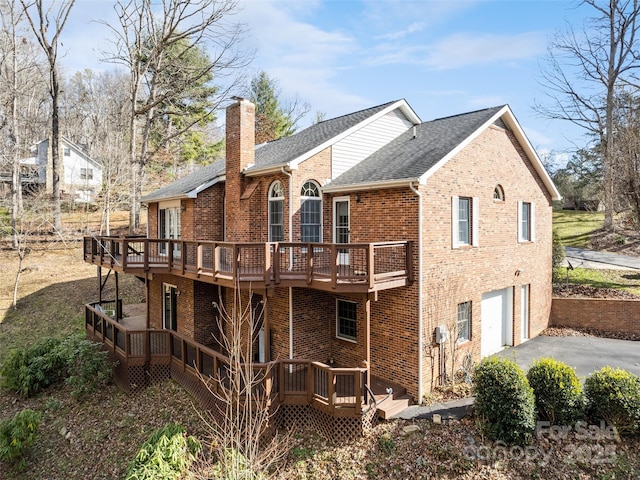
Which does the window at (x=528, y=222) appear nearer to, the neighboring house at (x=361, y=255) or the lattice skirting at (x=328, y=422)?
the neighboring house at (x=361, y=255)

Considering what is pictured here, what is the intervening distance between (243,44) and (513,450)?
985 inches

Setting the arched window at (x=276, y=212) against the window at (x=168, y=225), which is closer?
the arched window at (x=276, y=212)

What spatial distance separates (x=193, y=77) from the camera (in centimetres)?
2520

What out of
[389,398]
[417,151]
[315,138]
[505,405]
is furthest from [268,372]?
[315,138]

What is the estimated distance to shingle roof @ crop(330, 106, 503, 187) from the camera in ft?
35.7

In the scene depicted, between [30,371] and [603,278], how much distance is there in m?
25.1

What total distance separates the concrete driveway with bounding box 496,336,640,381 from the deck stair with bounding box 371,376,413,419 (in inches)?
178

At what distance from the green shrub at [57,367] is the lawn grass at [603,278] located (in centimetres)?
2011

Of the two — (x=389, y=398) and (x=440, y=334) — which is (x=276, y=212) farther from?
(x=389, y=398)

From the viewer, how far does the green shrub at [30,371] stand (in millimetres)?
13703

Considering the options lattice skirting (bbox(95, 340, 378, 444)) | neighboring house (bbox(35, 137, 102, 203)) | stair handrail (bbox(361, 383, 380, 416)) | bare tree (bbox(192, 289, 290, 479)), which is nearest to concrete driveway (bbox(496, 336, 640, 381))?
stair handrail (bbox(361, 383, 380, 416))

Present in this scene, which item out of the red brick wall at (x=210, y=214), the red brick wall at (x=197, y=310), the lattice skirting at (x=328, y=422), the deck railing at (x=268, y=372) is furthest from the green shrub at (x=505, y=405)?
the red brick wall at (x=210, y=214)

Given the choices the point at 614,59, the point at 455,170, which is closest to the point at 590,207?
the point at 614,59

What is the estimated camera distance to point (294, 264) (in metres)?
11.6
